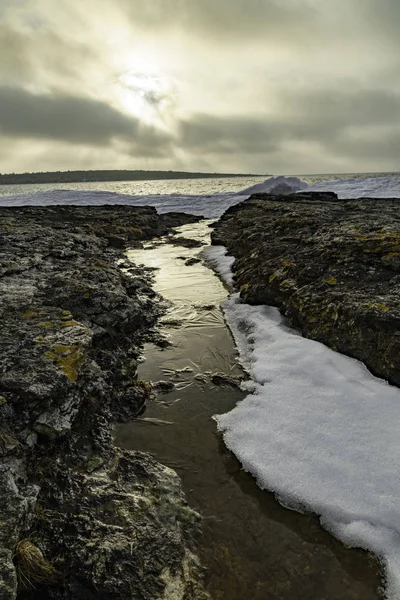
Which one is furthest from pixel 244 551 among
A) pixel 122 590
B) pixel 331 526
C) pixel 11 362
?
pixel 11 362

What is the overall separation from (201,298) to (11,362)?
6332mm

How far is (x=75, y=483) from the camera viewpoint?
3361 mm

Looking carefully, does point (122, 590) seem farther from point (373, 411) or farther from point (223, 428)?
point (373, 411)

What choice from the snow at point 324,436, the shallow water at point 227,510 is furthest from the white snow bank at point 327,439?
the shallow water at point 227,510

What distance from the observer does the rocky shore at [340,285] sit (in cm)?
560

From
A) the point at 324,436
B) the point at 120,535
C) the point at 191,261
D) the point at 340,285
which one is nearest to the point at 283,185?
the point at 191,261

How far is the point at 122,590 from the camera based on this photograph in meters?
2.61

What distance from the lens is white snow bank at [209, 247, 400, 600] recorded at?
130 inches

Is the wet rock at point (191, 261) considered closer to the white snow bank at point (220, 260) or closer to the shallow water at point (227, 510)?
the white snow bank at point (220, 260)

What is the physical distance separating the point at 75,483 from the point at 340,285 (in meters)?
6.15

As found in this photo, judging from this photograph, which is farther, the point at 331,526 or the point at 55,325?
the point at 55,325

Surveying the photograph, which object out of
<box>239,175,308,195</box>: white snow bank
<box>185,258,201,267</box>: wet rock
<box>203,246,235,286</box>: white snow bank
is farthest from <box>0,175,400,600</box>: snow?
<box>239,175,308,195</box>: white snow bank

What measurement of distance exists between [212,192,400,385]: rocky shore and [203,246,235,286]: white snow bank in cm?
54

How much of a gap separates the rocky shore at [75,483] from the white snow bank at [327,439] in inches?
45.3
